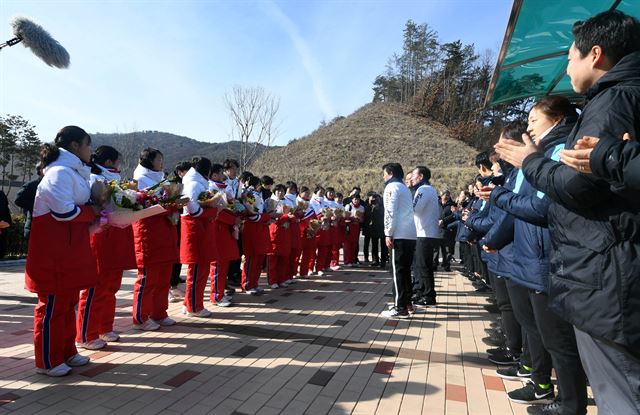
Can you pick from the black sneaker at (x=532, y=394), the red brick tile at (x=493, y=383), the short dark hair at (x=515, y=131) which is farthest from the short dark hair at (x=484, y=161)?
the black sneaker at (x=532, y=394)

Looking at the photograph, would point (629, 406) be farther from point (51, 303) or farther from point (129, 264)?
point (129, 264)

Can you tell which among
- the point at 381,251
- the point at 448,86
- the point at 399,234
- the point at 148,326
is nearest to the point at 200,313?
the point at 148,326

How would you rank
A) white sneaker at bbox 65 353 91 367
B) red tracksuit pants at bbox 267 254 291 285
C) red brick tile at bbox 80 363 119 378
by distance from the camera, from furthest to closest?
red tracksuit pants at bbox 267 254 291 285 < white sneaker at bbox 65 353 91 367 < red brick tile at bbox 80 363 119 378

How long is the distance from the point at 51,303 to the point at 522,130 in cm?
427

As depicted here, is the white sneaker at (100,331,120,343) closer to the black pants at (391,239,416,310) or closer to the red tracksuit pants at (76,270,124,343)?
the red tracksuit pants at (76,270,124,343)

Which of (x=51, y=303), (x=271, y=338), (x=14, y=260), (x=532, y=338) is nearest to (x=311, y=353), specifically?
(x=271, y=338)

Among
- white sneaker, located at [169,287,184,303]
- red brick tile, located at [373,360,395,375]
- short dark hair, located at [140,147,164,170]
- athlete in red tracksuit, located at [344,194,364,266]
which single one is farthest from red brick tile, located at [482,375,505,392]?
athlete in red tracksuit, located at [344,194,364,266]

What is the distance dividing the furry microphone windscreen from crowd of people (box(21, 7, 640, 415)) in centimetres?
218

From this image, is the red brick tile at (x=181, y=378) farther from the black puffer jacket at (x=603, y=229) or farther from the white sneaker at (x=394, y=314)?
the white sneaker at (x=394, y=314)

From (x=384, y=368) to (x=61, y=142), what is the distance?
362cm

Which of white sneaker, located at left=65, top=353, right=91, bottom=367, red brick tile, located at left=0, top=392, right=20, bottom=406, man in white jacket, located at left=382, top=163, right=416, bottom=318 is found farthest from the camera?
man in white jacket, located at left=382, top=163, right=416, bottom=318

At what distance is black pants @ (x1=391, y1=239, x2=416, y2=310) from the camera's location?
5762 mm

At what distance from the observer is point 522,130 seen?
3430 millimetres

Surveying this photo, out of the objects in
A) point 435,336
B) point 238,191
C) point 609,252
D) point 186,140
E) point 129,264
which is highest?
point 186,140
